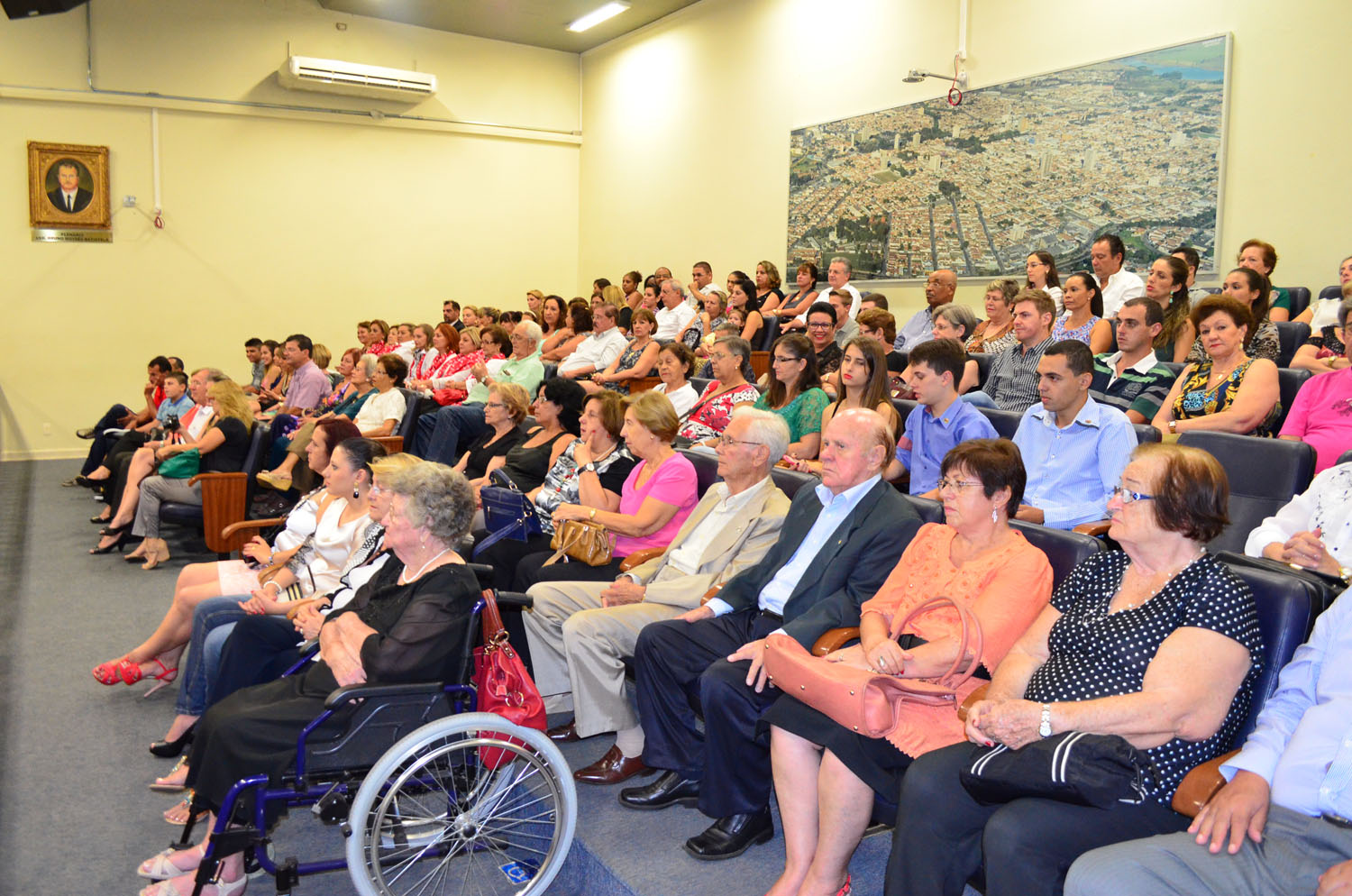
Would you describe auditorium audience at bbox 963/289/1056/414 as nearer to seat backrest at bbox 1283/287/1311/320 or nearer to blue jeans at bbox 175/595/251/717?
seat backrest at bbox 1283/287/1311/320

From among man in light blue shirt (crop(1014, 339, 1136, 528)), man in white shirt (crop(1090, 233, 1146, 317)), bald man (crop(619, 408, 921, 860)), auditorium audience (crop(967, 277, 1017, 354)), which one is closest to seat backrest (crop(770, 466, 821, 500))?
bald man (crop(619, 408, 921, 860))

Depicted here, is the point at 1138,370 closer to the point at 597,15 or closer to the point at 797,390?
the point at 797,390

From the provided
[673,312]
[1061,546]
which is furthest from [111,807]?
[673,312]

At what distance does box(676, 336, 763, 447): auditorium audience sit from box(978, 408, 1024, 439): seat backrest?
1.32m

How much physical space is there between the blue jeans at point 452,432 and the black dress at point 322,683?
3879 mm

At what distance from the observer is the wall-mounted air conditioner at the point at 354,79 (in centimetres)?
1021

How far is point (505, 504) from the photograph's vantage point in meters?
3.78

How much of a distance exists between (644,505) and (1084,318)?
2.98 m

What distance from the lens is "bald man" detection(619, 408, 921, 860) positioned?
238 centimetres

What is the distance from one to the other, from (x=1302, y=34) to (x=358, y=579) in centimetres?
546

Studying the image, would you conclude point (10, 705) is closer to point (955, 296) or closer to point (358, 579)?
point (358, 579)

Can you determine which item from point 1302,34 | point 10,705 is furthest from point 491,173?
point 10,705

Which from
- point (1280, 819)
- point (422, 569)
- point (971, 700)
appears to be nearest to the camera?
point (1280, 819)

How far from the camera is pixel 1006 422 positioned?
12.3ft
